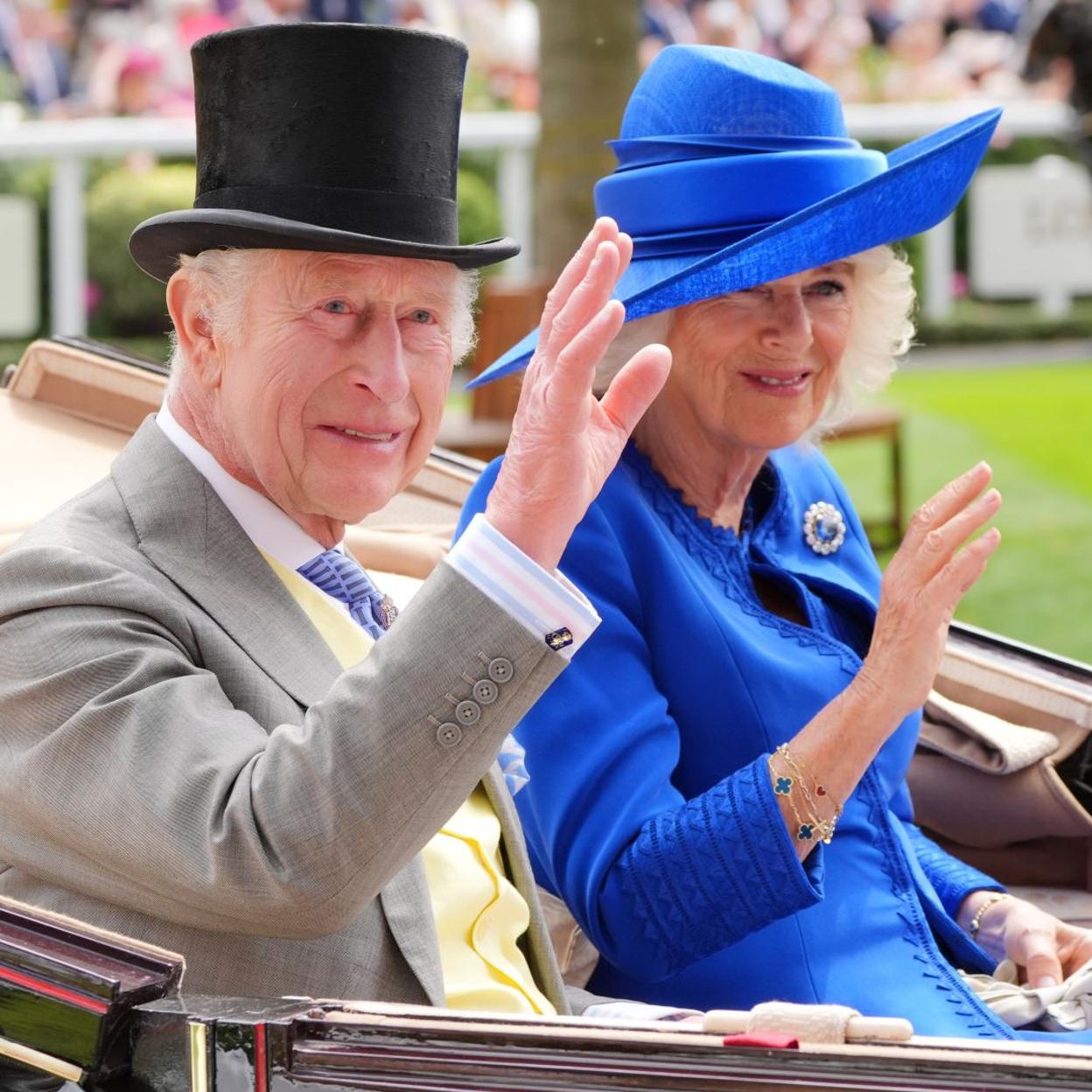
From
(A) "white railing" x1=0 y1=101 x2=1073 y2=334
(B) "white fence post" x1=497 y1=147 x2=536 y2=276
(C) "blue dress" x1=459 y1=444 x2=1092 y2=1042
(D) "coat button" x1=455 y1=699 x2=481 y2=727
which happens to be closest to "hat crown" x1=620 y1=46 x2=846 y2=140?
(C) "blue dress" x1=459 y1=444 x2=1092 y2=1042

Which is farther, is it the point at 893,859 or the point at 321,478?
the point at 893,859

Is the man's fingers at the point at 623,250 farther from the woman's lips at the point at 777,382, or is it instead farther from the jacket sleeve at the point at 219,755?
the woman's lips at the point at 777,382

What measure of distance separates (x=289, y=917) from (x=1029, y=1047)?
0.59 meters

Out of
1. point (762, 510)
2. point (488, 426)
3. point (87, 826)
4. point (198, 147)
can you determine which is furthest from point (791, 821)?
point (488, 426)

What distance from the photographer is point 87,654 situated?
161 cm

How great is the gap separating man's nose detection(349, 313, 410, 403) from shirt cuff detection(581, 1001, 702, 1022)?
26.1 inches

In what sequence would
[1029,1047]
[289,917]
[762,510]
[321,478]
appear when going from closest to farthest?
[1029,1047] < [289,917] < [321,478] < [762,510]

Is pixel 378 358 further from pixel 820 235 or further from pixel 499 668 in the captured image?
pixel 820 235

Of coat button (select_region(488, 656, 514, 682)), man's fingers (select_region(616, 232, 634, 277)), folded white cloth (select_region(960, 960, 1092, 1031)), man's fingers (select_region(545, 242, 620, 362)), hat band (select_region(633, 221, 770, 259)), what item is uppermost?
hat band (select_region(633, 221, 770, 259))

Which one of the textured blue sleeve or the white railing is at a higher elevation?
the white railing

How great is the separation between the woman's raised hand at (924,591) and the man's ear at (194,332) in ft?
2.52

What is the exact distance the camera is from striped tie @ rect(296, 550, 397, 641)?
1909 mm

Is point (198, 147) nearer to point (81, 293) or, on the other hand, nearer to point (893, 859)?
point (893, 859)

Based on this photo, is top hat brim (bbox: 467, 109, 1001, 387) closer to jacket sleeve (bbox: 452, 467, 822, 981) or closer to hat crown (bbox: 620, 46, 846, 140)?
hat crown (bbox: 620, 46, 846, 140)
